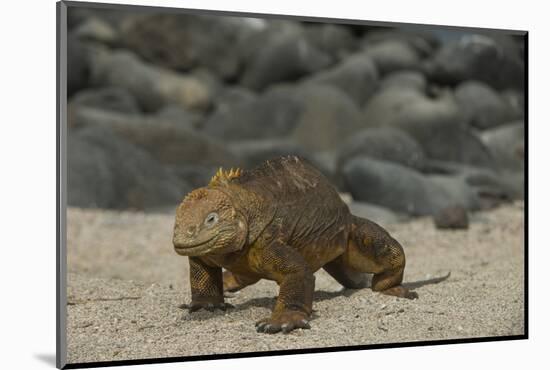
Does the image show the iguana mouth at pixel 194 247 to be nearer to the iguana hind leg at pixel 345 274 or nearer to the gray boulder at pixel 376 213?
the iguana hind leg at pixel 345 274

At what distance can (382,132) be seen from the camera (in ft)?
46.3

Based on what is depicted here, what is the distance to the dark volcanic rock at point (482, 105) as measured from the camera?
14.7m

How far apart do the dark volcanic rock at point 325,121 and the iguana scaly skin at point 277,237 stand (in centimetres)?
872

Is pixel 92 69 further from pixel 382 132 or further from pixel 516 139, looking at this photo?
pixel 516 139

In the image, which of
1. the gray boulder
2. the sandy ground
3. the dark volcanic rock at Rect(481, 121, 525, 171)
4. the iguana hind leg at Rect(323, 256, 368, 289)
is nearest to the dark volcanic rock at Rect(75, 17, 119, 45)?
the gray boulder

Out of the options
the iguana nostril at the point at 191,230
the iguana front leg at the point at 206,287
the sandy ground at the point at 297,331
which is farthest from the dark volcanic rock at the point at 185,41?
the iguana nostril at the point at 191,230

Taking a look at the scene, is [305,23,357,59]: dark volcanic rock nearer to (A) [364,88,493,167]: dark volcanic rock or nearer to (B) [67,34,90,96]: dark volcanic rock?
(A) [364,88,493,167]: dark volcanic rock

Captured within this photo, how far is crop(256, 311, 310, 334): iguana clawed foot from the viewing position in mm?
5559

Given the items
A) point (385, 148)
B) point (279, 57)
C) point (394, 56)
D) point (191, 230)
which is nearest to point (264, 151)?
point (385, 148)

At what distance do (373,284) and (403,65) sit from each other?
38.3 ft

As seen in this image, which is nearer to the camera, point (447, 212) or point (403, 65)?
point (447, 212)

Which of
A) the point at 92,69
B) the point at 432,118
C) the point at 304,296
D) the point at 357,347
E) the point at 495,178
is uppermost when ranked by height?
the point at 92,69

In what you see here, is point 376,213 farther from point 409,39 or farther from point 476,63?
point 409,39

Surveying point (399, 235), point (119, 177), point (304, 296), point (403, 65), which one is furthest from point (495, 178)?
point (304, 296)
